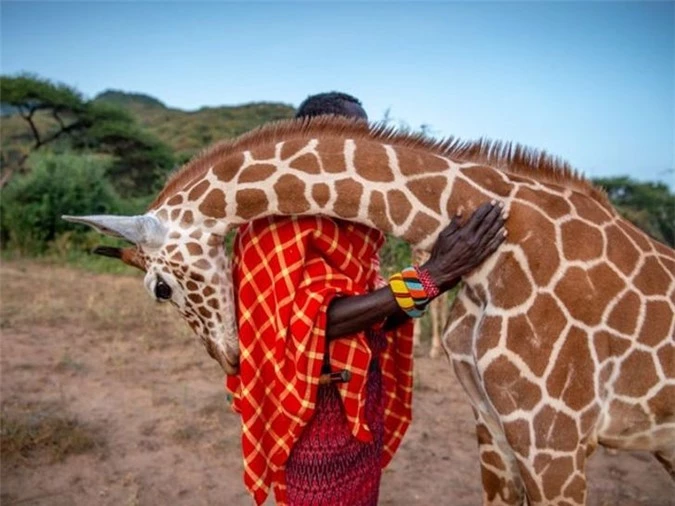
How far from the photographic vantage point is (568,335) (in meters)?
1.74

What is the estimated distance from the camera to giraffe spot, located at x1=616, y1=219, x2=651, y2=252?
192 centimetres

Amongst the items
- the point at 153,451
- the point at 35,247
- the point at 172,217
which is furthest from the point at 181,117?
the point at 172,217

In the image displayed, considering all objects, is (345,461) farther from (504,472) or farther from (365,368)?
(504,472)

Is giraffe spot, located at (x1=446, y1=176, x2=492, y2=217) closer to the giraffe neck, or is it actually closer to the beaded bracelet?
the giraffe neck

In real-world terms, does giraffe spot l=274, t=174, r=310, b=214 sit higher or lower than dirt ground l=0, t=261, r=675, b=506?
higher

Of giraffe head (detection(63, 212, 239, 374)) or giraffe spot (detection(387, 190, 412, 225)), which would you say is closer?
giraffe spot (detection(387, 190, 412, 225))

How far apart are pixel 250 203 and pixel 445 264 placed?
626mm

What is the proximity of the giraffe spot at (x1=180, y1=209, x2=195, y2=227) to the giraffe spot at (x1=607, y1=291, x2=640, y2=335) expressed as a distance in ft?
4.30

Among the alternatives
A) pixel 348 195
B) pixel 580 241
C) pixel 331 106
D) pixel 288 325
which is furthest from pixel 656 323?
pixel 331 106

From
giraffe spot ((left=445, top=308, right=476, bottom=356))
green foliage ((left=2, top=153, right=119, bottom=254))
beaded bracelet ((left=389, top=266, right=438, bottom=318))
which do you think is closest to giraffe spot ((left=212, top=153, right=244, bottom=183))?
beaded bracelet ((left=389, top=266, right=438, bottom=318))

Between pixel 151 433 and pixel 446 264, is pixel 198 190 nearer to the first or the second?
pixel 446 264

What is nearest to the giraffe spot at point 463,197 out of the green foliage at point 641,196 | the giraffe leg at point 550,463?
the giraffe leg at point 550,463

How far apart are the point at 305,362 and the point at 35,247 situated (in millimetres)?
12448

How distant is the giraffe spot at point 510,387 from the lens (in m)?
1.74
